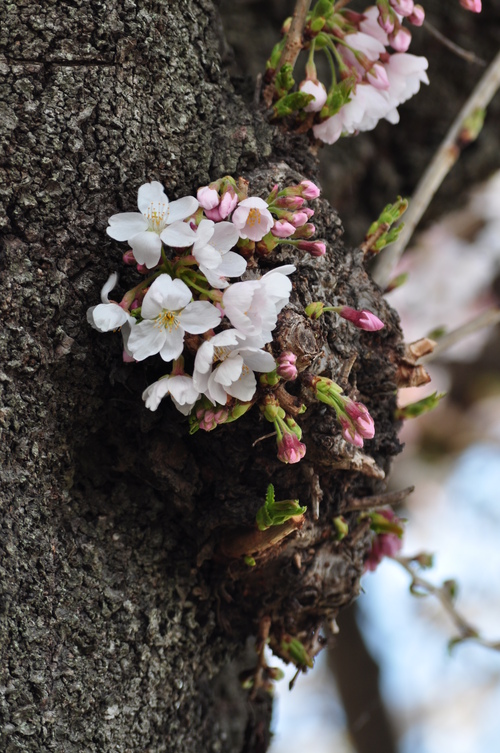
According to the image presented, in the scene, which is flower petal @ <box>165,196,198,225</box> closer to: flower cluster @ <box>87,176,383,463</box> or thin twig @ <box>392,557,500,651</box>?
flower cluster @ <box>87,176,383,463</box>

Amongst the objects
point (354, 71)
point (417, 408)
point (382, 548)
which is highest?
point (354, 71)

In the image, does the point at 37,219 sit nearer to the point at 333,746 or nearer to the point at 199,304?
the point at 199,304

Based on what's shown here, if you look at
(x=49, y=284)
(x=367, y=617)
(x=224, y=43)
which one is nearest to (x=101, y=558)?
(x=49, y=284)

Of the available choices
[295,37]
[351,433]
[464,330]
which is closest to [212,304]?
[351,433]

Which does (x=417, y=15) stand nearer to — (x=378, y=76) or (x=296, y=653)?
(x=378, y=76)

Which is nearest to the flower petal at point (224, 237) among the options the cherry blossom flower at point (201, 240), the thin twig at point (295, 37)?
the cherry blossom flower at point (201, 240)

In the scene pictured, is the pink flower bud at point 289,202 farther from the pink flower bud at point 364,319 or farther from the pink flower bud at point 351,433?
the pink flower bud at point 351,433
